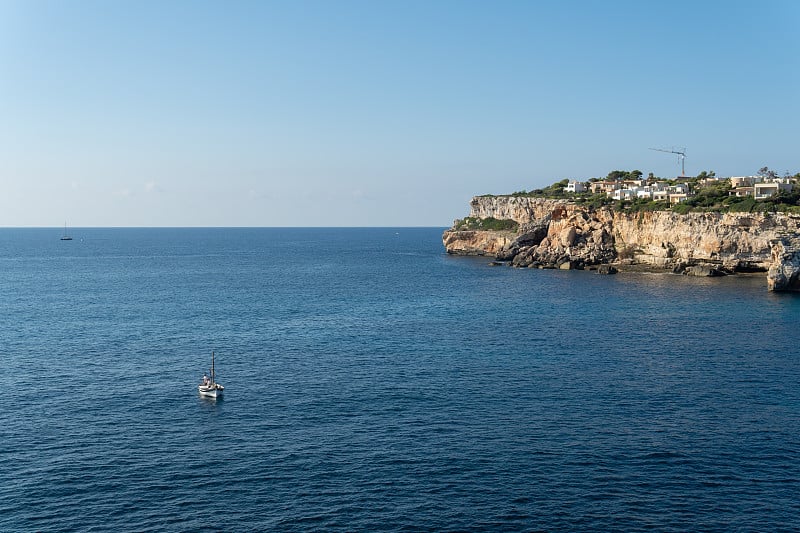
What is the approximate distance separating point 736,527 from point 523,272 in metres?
120

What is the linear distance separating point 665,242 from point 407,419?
109699mm

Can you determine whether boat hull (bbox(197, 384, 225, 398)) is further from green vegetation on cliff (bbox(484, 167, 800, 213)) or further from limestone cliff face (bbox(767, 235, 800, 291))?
green vegetation on cliff (bbox(484, 167, 800, 213))

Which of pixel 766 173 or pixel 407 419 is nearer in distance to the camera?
pixel 407 419

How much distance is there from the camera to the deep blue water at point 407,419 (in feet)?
124

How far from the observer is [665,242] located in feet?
473

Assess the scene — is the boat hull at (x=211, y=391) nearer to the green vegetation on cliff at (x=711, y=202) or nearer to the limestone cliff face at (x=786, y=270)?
the limestone cliff face at (x=786, y=270)

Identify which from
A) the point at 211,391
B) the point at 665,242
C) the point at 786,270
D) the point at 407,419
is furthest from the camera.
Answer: the point at 665,242

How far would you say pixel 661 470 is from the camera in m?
42.4

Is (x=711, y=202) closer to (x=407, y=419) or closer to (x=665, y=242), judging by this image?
(x=665, y=242)

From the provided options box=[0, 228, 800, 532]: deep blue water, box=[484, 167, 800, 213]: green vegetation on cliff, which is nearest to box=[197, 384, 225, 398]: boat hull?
box=[0, 228, 800, 532]: deep blue water

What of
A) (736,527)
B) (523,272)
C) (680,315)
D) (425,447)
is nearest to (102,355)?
(425,447)

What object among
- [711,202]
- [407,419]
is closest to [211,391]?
[407,419]

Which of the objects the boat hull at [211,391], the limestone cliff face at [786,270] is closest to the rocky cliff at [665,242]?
the limestone cliff face at [786,270]

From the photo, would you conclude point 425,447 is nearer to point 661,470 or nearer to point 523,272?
point 661,470
